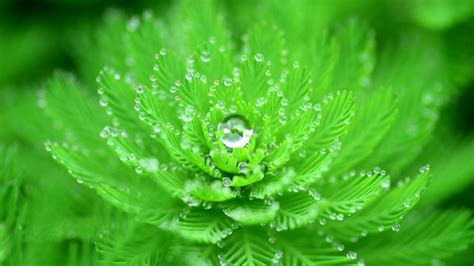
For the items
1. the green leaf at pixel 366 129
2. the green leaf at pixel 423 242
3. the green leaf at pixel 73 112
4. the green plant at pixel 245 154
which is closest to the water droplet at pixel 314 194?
the green plant at pixel 245 154

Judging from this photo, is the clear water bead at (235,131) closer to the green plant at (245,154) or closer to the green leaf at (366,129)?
the green plant at (245,154)

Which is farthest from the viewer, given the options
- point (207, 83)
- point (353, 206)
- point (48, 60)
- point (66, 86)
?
point (48, 60)

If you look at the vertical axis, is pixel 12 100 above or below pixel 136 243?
above

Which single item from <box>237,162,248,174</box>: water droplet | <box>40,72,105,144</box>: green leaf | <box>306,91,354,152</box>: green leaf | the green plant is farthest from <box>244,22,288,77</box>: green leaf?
<box>40,72,105,144</box>: green leaf

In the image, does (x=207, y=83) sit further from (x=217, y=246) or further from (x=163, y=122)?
(x=217, y=246)

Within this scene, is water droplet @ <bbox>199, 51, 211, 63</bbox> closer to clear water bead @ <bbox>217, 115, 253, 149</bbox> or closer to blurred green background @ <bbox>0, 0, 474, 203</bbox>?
clear water bead @ <bbox>217, 115, 253, 149</bbox>

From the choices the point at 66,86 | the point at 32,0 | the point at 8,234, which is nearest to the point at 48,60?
the point at 32,0
